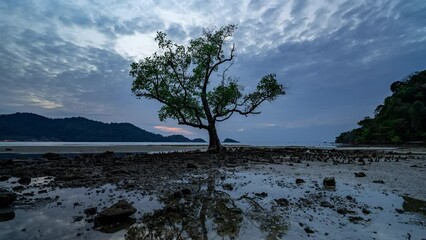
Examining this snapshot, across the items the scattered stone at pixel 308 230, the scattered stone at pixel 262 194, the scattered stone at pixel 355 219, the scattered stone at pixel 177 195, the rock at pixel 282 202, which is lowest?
the scattered stone at pixel 308 230

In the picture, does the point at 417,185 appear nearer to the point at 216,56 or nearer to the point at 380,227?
the point at 380,227

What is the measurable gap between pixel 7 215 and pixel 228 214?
511 centimetres

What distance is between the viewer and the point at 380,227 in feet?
16.7

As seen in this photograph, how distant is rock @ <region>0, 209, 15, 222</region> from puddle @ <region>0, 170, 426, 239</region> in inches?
0.7

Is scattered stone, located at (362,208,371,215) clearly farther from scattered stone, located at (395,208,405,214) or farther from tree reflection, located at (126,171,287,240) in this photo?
tree reflection, located at (126,171,287,240)

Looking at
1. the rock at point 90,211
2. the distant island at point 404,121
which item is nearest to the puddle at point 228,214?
the rock at point 90,211

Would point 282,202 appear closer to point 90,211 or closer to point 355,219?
point 355,219

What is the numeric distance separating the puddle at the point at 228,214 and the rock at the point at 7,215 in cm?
2

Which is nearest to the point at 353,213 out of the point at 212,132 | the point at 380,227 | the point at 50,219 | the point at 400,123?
the point at 380,227

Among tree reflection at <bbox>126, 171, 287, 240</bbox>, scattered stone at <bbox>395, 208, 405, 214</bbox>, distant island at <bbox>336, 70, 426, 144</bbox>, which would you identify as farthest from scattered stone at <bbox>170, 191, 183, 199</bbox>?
distant island at <bbox>336, 70, 426, 144</bbox>

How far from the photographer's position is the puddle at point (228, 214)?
4773 mm

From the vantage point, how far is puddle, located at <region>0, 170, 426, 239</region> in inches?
188

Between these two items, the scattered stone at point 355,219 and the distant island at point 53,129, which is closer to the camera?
the scattered stone at point 355,219

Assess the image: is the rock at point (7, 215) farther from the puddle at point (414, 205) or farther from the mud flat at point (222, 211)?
the puddle at point (414, 205)
